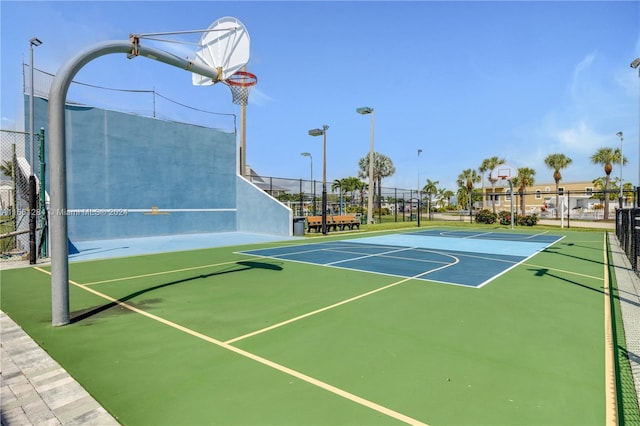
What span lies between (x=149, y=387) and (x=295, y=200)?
90.7ft

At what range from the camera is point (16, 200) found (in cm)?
1366

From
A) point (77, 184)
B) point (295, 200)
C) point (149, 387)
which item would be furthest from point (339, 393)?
point (295, 200)

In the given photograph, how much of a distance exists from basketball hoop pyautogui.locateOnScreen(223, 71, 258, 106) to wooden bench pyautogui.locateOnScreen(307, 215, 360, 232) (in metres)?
12.5

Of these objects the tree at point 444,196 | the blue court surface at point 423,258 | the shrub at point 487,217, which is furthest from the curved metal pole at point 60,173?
the tree at point 444,196

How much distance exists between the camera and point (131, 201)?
18844 millimetres

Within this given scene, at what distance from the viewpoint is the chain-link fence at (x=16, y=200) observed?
12125 mm

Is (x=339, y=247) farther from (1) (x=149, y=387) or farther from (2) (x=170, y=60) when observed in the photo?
(1) (x=149, y=387)

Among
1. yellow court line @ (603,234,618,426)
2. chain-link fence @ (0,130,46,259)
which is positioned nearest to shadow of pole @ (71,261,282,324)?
chain-link fence @ (0,130,46,259)

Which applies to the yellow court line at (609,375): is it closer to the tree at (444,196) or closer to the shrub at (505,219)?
the shrub at (505,219)

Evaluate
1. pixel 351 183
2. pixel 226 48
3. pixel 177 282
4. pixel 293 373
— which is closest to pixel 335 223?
pixel 177 282

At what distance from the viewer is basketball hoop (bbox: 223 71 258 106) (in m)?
10.4

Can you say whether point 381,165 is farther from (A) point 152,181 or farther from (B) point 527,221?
(A) point 152,181

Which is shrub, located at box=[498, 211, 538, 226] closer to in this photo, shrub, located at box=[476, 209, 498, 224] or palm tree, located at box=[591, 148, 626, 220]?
shrub, located at box=[476, 209, 498, 224]

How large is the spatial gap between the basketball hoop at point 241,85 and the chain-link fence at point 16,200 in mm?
6608
